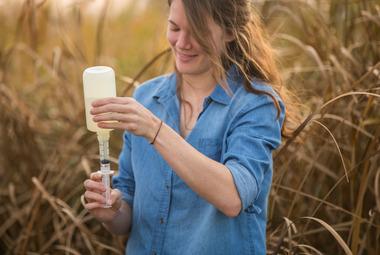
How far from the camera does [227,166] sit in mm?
1972

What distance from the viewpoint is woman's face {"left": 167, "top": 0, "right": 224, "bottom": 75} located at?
83.6 inches

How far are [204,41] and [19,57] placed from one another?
2.80 metres

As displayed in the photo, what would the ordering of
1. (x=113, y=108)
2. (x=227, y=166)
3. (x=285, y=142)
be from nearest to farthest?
(x=113, y=108)
(x=227, y=166)
(x=285, y=142)

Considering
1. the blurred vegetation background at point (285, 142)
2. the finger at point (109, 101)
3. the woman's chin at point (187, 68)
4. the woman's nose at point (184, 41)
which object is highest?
the woman's nose at point (184, 41)

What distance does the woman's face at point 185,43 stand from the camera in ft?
6.97

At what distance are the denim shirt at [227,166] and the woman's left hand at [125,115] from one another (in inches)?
11.1

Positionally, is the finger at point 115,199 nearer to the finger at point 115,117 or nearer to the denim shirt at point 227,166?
the denim shirt at point 227,166

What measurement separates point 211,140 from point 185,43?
0.33m

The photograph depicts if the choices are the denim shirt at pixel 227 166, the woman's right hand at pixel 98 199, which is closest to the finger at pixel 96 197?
the woman's right hand at pixel 98 199

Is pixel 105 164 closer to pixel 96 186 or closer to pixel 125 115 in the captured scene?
pixel 96 186

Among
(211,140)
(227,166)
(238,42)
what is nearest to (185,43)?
(238,42)

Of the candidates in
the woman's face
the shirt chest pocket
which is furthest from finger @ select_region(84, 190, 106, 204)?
the woman's face

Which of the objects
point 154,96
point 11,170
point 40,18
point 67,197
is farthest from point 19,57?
point 154,96

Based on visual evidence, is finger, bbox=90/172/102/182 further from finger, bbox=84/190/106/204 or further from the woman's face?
the woman's face
